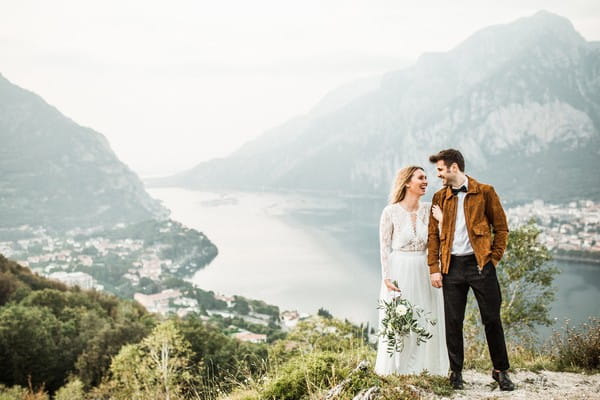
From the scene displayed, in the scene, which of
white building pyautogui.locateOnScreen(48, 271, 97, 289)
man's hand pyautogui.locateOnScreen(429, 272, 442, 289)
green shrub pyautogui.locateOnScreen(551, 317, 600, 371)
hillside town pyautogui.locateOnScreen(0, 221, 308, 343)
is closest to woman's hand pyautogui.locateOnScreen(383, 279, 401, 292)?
man's hand pyautogui.locateOnScreen(429, 272, 442, 289)

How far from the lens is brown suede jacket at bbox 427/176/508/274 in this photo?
2.65 metres

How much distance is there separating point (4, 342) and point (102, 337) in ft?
8.12

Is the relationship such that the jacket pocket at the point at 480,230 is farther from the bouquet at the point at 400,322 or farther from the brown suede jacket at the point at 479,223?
the bouquet at the point at 400,322

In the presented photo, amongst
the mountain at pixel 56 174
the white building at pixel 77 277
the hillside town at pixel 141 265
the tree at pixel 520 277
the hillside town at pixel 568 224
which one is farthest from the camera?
the mountain at pixel 56 174

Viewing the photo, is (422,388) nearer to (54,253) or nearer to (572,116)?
(54,253)

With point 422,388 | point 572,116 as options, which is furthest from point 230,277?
point 572,116

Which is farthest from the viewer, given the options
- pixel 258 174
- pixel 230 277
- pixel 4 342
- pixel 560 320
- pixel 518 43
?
pixel 258 174

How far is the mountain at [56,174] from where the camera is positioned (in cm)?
8394

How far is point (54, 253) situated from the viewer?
59.4 meters

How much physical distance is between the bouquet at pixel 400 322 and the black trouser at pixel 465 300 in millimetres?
151

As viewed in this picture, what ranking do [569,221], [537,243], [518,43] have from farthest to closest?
[518,43] < [569,221] < [537,243]

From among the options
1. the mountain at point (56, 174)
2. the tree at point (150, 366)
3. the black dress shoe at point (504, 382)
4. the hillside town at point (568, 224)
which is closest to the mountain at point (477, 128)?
the hillside town at point (568, 224)

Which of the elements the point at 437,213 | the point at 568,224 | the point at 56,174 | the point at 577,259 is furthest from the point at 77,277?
the point at 56,174

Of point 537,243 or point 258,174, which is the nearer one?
point 537,243
